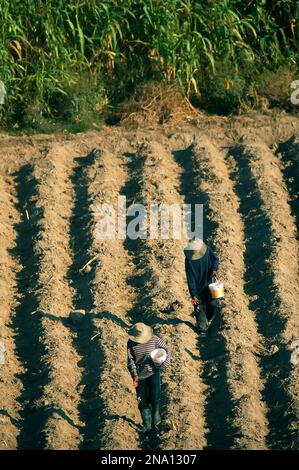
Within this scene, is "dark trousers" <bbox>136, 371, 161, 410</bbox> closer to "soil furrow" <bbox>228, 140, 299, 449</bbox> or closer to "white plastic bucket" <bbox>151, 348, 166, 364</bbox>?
"white plastic bucket" <bbox>151, 348, 166, 364</bbox>

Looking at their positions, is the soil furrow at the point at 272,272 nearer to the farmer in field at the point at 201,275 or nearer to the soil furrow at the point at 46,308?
the farmer in field at the point at 201,275

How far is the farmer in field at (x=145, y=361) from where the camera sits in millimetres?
10383

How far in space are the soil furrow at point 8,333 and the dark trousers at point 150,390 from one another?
1258 millimetres

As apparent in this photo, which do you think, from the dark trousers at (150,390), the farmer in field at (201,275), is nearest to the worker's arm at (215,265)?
the farmer in field at (201,275)

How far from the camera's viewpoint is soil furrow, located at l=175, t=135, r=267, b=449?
10648mm

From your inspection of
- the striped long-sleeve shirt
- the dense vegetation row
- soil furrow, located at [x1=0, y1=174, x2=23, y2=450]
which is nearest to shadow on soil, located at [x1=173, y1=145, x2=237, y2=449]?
the striped long-sleeve shirt

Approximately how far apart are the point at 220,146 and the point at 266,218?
1955mm

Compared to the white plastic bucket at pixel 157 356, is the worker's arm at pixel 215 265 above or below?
above

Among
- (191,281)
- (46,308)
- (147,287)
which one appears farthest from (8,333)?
(191,281)

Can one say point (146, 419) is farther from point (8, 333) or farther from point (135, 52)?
point (135, 52)

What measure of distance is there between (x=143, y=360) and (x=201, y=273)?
163 centimetres

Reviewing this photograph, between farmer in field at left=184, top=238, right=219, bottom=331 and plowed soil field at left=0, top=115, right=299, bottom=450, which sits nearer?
plowed soil field at left=0, top=115, right=299, bottom=450

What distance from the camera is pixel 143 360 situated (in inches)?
410

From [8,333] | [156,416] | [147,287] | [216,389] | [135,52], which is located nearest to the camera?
[156,416]
